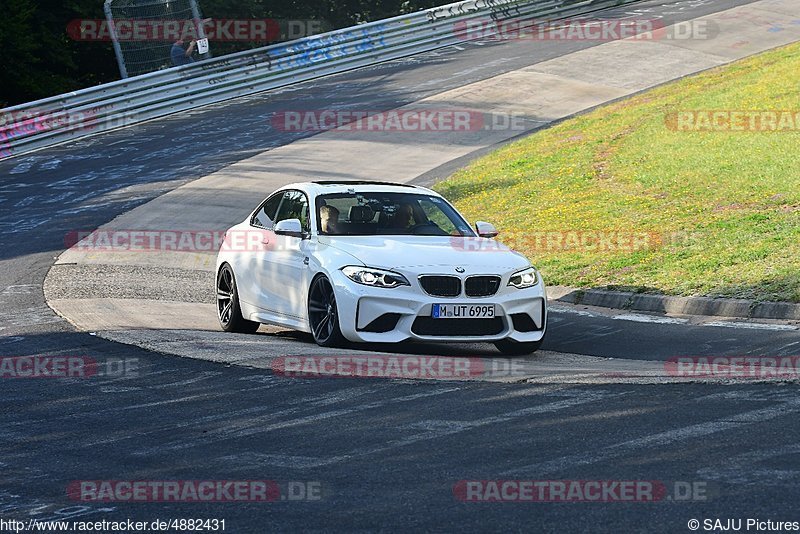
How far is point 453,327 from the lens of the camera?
1108 centimetres

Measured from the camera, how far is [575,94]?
108 feet

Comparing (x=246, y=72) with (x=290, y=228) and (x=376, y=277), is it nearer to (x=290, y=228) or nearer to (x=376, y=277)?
(x=290, y=228)

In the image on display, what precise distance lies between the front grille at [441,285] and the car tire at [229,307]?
9.37 feet

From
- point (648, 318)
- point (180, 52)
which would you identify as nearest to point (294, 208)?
point (648, 318)

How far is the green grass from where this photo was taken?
1516cm

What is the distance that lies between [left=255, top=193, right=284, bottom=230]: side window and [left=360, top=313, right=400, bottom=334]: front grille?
2.63 m

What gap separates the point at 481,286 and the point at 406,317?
0.74m

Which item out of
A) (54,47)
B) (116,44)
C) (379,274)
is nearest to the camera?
(379,274)

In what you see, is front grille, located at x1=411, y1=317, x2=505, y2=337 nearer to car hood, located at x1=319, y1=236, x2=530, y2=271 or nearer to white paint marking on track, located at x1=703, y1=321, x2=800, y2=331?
car hood, located at x1=319, y1=236, x2=530, y2=271

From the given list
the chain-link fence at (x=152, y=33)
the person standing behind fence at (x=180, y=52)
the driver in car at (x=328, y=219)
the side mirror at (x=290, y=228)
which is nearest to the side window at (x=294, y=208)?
the driver in car at (x=328, y=219)

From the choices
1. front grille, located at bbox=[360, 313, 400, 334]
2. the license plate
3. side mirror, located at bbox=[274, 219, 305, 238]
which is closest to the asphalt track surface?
front grille, located at bbox=[360, 313, 400, 334]

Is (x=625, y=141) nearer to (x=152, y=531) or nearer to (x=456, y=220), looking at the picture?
(x=456, y=220)

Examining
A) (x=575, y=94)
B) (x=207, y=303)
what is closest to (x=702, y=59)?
(x=575, y=94)

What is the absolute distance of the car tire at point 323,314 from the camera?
11289 millimetres
